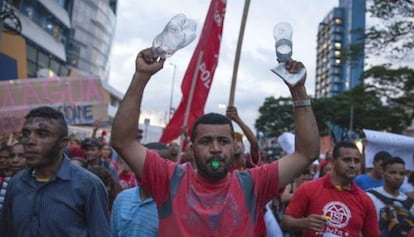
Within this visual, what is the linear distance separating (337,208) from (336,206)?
0.06 feet

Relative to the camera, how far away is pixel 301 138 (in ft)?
8.03

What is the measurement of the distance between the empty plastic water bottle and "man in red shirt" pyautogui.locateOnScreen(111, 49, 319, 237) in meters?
0.06

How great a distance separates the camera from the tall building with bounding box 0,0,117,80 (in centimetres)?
1852

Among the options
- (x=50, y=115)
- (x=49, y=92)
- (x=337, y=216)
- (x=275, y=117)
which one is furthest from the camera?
(x=275, y=117)

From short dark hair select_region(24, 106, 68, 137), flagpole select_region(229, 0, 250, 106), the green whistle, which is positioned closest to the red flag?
flagpole select_region(229, 0, 250, 106)

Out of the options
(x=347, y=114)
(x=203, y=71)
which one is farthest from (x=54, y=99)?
(x=347, y=114)

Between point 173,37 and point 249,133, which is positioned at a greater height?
point 173,37

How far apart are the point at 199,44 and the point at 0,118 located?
405 centimetres

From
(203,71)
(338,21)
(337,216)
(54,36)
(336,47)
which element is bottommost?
(337,216)

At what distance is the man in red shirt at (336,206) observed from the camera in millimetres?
3771

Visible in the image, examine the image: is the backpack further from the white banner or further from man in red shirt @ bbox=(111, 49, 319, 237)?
man in red shirt @ bbox=(111, 49, 319, 237)

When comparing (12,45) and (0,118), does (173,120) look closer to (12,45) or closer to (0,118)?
(0,118)

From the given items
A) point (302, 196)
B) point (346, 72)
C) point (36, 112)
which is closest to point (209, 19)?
point (302, 196)

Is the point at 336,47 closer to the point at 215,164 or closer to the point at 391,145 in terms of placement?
the point at 391,145
